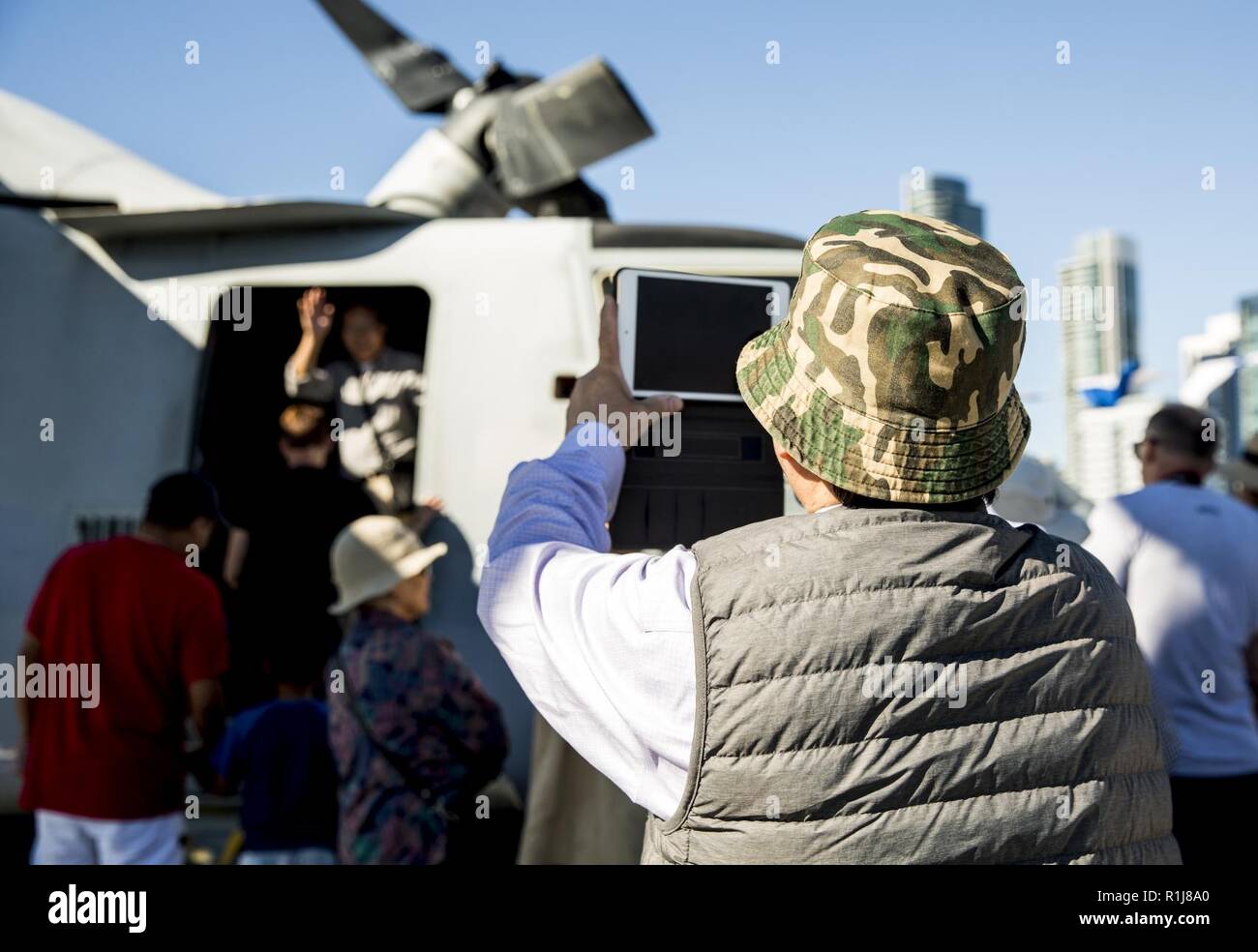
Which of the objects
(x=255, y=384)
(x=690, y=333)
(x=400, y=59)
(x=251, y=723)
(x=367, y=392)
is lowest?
(x=251, y=723)

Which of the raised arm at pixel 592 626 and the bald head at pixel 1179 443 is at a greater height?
the bald head at pixel 1179 443

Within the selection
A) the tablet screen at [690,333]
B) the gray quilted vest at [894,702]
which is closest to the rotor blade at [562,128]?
the tablet screen at [690,333]

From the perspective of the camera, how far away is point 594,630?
1287 mm

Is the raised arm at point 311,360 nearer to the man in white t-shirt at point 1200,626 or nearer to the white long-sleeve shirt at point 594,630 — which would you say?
the man in white t-shirt at point 1200,626

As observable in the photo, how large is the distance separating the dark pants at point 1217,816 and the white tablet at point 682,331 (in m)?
1.85

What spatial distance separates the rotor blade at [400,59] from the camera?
6352 mm

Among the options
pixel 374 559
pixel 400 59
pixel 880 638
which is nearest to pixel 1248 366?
pixel 400 59

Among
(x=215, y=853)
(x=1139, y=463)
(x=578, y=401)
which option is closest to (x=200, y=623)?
(x=215, y=853)

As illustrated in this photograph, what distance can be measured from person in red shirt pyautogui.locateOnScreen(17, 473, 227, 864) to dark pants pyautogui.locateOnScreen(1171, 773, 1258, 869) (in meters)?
2.70

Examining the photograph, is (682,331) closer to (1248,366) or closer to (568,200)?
(568,200)

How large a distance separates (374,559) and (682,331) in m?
1.50

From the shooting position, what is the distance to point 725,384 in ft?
6.01
